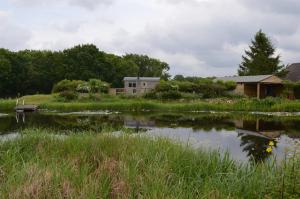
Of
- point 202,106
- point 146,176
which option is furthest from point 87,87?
point 146,176

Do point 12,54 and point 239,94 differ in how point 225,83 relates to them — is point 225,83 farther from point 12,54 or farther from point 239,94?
point 12,54

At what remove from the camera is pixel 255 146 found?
11492 millimetres

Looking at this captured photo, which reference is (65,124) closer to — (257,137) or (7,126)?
(7,126)

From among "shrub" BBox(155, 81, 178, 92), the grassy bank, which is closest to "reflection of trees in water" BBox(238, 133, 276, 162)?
the grassy bank

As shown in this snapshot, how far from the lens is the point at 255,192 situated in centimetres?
481

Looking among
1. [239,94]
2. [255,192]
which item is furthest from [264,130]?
[239,94]

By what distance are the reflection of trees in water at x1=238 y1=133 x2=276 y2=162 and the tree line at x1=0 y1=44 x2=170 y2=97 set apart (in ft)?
127

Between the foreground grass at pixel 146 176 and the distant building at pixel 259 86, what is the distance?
1184 inches

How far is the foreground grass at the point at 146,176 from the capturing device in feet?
14.3

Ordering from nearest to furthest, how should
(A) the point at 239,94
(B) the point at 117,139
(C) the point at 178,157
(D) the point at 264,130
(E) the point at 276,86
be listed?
1. (C) the point at 178,157
2. (B) the point at 117,139
3. (D) the point at 264,130
4. (A) the point at 239,94
5. (E) the point at 276,86

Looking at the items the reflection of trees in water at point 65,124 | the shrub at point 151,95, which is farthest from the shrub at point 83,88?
the reflection of trees in water at point 65,124

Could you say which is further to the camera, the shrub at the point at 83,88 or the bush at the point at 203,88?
the shrub at the point at 83,88

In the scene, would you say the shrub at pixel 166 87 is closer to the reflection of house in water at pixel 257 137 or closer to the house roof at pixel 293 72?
the house roof at pixel 293 72

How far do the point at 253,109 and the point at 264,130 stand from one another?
37.9 ft
